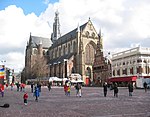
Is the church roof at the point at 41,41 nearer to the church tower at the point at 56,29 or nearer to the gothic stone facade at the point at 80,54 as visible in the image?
the church tower at the point at 56,29

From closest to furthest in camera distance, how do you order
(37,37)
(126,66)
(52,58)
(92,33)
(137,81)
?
(137,81) → (126,66) → (92,33) → (52,58) → (37,37)

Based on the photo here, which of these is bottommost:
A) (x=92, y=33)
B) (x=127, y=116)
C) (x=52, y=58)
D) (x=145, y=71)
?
(x=127, y=116)

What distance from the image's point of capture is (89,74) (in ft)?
297

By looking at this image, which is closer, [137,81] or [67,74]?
[137,81]

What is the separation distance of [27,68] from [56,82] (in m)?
43.6

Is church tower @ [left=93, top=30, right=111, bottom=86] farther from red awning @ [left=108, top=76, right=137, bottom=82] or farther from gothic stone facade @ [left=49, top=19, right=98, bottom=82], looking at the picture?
gothic stone facade @ [left=49, top=19, right=98, bottom=82]

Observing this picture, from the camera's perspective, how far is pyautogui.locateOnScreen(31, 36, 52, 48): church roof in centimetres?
12643

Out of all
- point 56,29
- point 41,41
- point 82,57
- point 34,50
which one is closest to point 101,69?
point 82,57

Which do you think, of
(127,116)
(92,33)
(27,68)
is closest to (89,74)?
(92,33)

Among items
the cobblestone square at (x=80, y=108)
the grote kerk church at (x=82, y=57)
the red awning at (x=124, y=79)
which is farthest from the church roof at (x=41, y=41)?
the cobblestone square at (x=80, y=108)

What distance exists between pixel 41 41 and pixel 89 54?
44.1 metres

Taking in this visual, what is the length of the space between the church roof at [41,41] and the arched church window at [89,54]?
40.5 m

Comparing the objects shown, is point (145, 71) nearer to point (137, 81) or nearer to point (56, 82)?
point (137, 81)

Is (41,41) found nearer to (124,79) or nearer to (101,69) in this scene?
(101,69)
